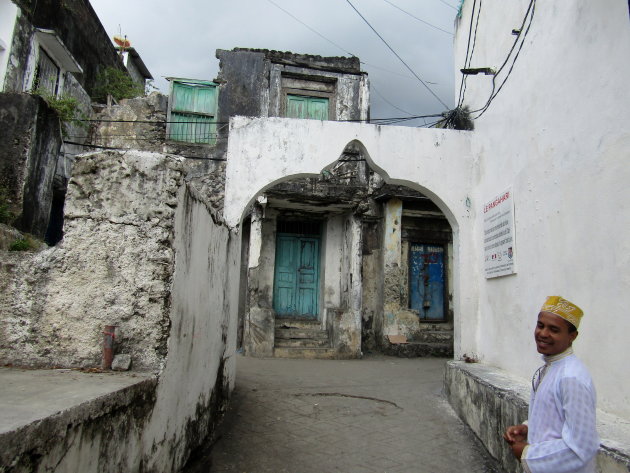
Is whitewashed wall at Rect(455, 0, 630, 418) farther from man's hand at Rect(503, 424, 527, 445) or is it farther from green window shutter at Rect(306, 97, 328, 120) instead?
green window shutter at Rect(306, 97, 328, 120)

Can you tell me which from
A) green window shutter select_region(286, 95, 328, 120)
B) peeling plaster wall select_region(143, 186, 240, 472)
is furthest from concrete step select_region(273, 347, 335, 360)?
green window shutter select_region(286, 95, 328, 120)

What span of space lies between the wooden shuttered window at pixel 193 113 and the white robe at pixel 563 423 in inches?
436

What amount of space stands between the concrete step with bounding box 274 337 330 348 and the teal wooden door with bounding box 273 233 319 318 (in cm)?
137

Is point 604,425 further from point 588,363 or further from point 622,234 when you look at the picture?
point 622,234

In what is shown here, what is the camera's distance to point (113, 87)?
533 inches

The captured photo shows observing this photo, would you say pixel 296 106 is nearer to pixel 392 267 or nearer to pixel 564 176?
pixel 392 267

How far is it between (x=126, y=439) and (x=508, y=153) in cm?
470

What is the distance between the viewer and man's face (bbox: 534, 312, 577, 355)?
6.31ft

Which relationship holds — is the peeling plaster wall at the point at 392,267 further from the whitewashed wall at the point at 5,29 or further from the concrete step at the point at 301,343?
the whitewashed wall at the point at 5,29

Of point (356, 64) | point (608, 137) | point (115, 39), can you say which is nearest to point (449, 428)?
point (608, 137)

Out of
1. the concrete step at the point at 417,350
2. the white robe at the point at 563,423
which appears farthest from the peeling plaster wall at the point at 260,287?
the white robe at the point at 563,423

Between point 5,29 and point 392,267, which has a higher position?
point 5,29

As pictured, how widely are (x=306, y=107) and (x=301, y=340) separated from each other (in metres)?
5.90

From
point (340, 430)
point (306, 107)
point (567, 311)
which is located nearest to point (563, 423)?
point (567, 311)
